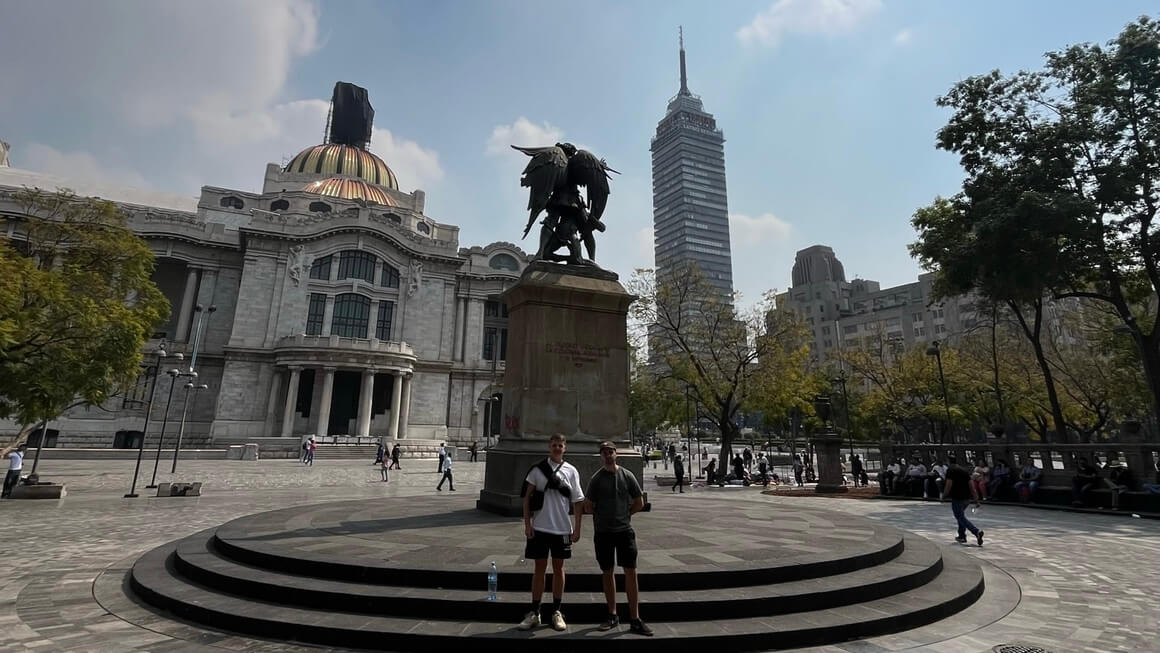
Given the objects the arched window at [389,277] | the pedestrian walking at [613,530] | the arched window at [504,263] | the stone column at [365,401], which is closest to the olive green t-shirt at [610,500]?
the pedestrian walking at [613,530]

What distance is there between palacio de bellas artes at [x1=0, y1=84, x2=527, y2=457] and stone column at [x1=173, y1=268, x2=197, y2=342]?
0.41 ft

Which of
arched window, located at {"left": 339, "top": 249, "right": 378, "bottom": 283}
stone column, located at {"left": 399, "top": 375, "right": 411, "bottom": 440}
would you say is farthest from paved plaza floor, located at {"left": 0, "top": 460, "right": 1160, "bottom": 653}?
arched window, located at {"left": 339, "top": 249, "right": 378, "bottom": 283}

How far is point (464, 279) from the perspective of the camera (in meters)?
63.5

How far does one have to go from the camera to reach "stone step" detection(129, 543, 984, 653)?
15.1ft

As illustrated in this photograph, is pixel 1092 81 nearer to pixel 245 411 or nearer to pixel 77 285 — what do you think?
pixel 77 285

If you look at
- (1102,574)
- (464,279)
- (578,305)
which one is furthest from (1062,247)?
(464,279)

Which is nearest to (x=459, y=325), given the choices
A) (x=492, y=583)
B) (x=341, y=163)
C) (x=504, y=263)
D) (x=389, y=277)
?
(x=389, y=277)

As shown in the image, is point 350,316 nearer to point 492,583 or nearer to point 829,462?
point 829,462

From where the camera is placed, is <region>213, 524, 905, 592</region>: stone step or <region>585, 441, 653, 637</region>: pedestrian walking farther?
<region>213, 524, 905, 592</region>: stone step

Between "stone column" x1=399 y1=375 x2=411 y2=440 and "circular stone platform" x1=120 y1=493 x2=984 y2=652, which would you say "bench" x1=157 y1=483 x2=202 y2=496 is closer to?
"circular stone platform" x1=120 y1=493 x2=984 y2=652

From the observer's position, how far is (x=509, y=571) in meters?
5.66

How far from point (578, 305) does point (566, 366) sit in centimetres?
122

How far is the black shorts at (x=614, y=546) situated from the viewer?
185 inches

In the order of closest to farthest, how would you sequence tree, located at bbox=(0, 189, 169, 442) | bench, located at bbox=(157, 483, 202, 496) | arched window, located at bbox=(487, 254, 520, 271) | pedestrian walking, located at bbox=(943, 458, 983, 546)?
pedestrian walking, located at bbox=(943, 458, 983, 546) → tree, located at bbox=(0, 189, 169, 442) → bench, located at bbox=(157, 483, 202, 496) → arched window, located at bbox=(487, 254, 520, 271)
